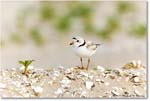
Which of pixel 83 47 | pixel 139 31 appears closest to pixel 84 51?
pixel 83 47

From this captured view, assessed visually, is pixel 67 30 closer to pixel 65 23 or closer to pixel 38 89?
pixel 65 23

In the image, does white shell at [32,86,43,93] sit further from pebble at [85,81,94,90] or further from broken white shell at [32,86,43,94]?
pebble at [85,81,94,90]

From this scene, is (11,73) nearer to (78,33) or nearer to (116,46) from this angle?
(78,33)

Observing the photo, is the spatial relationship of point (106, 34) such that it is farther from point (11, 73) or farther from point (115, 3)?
point (11, 73)

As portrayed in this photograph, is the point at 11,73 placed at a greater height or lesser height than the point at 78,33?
lesser

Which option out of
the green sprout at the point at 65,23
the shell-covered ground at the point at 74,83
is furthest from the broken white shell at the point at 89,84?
the green sprout at the point at 65,23

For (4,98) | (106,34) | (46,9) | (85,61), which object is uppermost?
(46,9)

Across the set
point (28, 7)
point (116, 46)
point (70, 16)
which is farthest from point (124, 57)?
point (28, 7)
